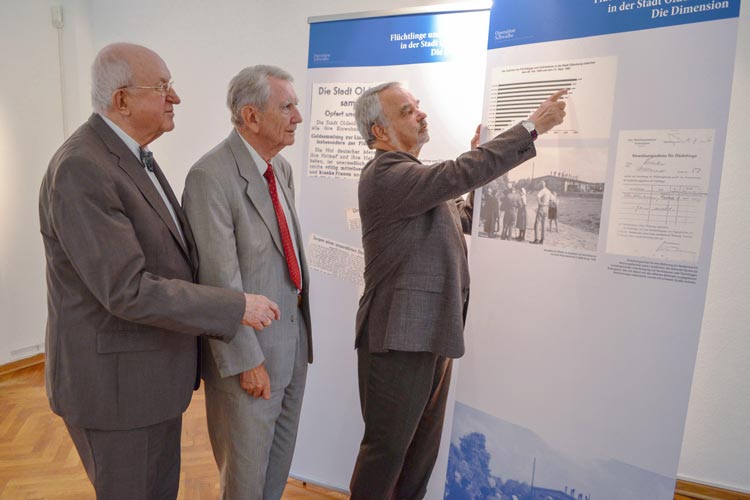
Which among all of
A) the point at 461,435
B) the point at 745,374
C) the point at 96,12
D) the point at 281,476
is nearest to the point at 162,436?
the point at 281,476

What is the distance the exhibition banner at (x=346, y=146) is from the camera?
6.88 ft

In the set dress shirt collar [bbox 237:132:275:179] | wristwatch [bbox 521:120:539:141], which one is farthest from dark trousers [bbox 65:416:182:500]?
wristwatch [bbox 521:120:539:141]

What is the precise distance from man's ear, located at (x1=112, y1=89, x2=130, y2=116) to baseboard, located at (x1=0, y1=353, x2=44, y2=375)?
3.71 meters

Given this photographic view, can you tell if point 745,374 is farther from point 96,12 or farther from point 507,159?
point 96,12

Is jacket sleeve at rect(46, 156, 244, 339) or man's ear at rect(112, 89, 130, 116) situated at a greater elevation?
man's ear at rect(112, 89, 130, 116)

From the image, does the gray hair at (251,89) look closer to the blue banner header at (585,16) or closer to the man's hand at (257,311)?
the man's hand at (257,311)

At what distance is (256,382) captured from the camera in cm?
153

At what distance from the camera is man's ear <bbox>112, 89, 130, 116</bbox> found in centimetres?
136

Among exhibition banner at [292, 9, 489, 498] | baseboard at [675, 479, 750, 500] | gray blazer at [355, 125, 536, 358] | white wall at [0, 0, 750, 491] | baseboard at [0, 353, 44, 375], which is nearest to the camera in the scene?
gray blazer at [355, 125, 536, 358]

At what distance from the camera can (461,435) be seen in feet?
6.80

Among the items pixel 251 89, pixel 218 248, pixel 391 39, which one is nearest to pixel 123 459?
pixel 218 248

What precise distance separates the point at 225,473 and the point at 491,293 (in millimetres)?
1151

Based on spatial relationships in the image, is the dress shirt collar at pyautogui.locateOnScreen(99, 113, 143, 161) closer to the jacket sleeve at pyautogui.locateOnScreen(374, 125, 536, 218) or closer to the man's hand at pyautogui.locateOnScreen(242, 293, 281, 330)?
the man's hand at pyautogui.locateOnScreen(242, 293, 281, 330)

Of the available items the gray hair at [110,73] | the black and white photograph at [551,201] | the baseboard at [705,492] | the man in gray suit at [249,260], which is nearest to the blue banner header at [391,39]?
the black and white photograph at [551,201]
